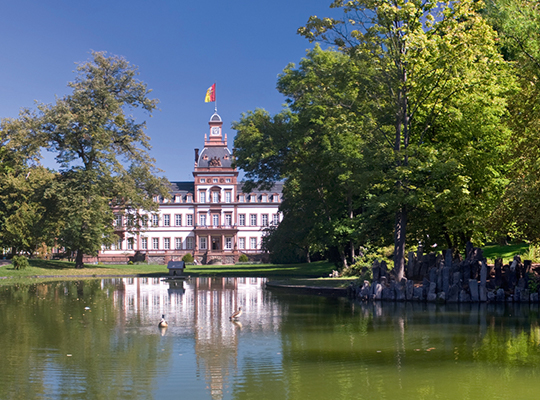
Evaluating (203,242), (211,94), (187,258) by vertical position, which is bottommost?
(187,258)

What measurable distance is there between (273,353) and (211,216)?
77.9m

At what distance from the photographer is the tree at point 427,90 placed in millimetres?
19234

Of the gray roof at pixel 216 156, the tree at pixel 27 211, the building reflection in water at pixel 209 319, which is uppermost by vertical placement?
the gray roof at pixel 216 156

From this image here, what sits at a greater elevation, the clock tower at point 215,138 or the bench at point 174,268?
the clock tower at point 215,138

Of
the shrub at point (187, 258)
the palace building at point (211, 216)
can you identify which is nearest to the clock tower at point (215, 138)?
the palace building at point (211, 216)

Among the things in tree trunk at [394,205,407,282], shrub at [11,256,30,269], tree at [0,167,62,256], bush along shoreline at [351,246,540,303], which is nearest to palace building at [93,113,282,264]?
tree at [0,167,62,256]

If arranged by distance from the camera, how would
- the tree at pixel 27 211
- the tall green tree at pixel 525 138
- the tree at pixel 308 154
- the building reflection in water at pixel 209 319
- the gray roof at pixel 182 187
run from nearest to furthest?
the building reflection in water at pixel 209 319 → the tall green tree at pixel 525 138 → the tree at pixel 308 154 → the tree at pixel 27 211 → the gray roof at pixel 182 187

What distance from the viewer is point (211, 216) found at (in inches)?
3430

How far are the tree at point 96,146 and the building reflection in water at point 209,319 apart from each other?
21938mm

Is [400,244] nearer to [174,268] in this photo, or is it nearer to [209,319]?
[209,319]

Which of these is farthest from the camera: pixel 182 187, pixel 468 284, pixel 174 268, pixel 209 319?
pixel 182 187

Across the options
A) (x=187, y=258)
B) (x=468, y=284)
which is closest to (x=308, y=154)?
(x=468, y=284)

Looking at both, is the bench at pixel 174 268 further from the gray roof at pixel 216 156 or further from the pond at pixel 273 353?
the gray roof at pixel 216 156

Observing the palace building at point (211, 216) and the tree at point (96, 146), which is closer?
the tree at point (96, 146)
